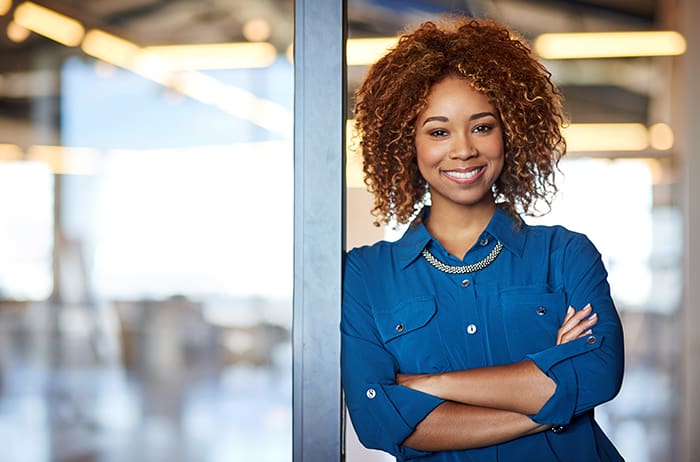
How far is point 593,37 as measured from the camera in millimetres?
5977

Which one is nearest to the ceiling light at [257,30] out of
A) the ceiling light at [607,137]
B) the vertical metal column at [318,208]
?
the ceiling light at [607,137]

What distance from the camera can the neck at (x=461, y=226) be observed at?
5.70ft

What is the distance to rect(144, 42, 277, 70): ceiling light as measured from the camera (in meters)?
7.21

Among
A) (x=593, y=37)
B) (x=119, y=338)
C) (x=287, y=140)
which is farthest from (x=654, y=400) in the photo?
(x=119, y=338)

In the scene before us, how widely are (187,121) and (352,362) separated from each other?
5829mm

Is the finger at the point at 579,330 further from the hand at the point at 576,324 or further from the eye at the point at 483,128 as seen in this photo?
the eye at the point at 483,128

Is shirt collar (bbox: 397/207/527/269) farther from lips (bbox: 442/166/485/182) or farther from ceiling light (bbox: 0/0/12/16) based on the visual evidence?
ceiling light (bbox: 0/0/12/16)

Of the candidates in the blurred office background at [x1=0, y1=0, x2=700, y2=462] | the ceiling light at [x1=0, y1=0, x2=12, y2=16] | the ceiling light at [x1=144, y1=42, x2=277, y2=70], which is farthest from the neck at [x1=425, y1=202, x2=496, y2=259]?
the ceiling light at [x1=0, y1=0, x2=12, y2=16]

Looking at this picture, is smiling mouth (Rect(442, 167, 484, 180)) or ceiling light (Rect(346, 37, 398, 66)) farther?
ceiling light (Rect(346, 37, 398, 66))

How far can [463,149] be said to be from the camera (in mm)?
1646

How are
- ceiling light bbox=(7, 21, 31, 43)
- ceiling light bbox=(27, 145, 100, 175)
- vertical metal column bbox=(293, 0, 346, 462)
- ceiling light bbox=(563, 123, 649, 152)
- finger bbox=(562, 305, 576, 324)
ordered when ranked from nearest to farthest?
vertical metal column bbox=(293, 0, 346, 462)
finger bbox=(562, 305, 576, 324)
ceiling light bbox=(563, 123, 649, 152)
ceiling light bbox=(27, 145, 100, 175)
ceiling light bbox=(7, 21, 31, 43)

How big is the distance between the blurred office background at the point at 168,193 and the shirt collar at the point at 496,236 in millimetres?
4152

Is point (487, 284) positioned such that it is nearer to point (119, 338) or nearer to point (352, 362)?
point (352, 362)

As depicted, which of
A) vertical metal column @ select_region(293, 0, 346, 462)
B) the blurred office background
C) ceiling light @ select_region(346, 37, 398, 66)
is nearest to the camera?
vertical metal column @ select_region(293, 0, 346, 462)
